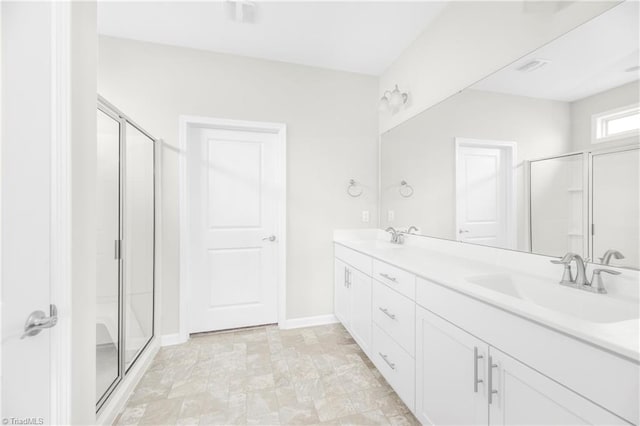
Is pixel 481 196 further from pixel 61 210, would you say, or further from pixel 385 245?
pixel 61 210

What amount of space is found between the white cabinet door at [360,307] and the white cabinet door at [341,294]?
9 centimetres

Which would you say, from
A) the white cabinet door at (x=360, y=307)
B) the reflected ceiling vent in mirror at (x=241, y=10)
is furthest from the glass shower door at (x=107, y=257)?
the white cabinet door at (x=360, y=307)

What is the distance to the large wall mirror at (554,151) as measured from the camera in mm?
995

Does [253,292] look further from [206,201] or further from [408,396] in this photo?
[408,396]

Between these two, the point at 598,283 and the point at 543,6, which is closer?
the point at 598,283

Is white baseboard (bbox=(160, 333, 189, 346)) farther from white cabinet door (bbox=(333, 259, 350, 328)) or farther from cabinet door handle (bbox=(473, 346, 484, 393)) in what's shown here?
cabinet door handle (bbox=(473, 346, 484, 393))

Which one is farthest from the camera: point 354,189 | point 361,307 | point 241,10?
point 354,189

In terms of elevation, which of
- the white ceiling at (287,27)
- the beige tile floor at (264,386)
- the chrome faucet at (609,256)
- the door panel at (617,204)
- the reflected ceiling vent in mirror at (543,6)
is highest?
the white ceiling at (287,27)

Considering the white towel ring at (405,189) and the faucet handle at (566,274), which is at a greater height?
the white towel ring at (405,189)

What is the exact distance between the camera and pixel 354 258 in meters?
2.20

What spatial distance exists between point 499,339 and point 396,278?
67 cm

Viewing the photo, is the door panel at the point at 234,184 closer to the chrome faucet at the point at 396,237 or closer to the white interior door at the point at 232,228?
the white interior door at the point at 232,228

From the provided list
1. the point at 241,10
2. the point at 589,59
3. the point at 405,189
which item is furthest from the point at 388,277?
the point at 241,10

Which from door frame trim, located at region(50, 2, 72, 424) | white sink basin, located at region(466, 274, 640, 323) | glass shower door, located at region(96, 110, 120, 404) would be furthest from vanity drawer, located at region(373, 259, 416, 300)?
glass shower door, located at region(96, 110, 120, 404)
